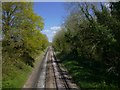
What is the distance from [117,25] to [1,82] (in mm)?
12003

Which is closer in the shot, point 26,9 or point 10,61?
point 10,61

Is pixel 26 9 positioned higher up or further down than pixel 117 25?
higher up

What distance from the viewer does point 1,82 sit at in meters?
24.8

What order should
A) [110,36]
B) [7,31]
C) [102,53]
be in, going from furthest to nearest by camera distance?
[7,31] → [102,53] → [110,36]

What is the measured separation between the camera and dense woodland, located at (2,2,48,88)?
102ft

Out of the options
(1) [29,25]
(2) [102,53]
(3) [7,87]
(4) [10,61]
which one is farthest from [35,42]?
(3) [7,87]

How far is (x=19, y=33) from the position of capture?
3612 centimetres

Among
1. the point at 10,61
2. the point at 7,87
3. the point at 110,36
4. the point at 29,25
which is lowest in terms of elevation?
the point at 7,87

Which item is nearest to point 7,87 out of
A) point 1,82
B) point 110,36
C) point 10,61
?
point 1,82

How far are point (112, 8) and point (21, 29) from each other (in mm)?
14469

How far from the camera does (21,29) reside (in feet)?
120

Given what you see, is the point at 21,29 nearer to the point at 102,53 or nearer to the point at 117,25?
the point at 102,53

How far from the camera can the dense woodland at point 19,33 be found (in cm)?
3120

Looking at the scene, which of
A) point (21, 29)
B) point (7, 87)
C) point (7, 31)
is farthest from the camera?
point (21, 29)
